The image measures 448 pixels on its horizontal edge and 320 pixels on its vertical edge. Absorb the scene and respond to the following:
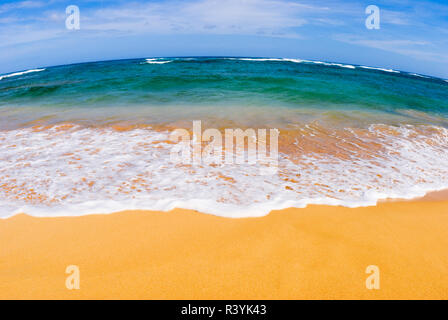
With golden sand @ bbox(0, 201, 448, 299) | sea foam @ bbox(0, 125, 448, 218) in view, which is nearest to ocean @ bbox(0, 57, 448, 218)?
sea foam @ bbox(0, 125, 448, 218)

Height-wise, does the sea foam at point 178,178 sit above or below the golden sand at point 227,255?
above

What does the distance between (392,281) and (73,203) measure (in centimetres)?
351

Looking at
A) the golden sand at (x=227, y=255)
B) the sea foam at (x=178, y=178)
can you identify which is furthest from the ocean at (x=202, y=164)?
the golden sand at (x=227, y=255)

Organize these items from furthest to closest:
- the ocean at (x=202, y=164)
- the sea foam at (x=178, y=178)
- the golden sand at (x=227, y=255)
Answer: the ocean at (x=202, y=164)
the sea foam at (x=178, y=178)
the golden sand at (x=227, y=255)

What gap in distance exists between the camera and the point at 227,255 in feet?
7.87

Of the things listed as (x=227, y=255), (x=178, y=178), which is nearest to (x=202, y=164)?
(x=178, y=178)

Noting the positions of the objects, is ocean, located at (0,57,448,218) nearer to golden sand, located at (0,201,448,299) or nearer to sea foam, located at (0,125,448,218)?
sea foam, located at (0,125,448,218)

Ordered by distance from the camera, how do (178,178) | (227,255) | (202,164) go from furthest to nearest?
(202,164) → (178,178) → (227,255)

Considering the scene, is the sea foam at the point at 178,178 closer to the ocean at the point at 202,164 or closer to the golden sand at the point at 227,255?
the ocean at the point at 202,164

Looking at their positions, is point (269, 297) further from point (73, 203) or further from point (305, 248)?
point (73, 203)

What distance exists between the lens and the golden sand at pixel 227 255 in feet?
Answer: 6.67

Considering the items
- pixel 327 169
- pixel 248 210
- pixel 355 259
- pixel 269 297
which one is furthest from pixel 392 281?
pixel 327 169

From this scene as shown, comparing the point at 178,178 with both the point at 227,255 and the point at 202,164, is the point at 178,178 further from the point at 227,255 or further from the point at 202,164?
the point at 227,255

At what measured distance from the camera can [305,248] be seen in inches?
99.0
